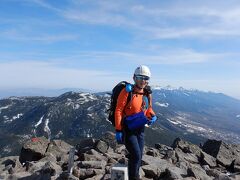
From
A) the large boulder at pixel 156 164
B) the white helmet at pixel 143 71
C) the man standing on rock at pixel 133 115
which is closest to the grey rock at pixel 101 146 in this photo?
the large boulder at pixel 156 164

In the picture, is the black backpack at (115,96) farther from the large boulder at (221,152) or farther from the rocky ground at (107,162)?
the large boulder at (221,152)

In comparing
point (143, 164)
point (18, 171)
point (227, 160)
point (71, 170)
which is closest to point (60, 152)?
point (18, 171)

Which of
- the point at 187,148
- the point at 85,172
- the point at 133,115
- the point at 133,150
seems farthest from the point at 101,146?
the point at 133,115

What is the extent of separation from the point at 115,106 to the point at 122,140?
1.38m

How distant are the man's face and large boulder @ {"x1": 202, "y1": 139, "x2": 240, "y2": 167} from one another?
1672 cm

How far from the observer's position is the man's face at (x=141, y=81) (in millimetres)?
14375

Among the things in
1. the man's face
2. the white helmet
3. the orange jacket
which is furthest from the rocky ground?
the white helmet

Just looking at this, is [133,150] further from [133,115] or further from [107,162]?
[107,162]

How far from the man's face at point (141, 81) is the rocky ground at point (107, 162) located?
463cm

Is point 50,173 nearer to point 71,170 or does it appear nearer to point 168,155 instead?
point 71,170

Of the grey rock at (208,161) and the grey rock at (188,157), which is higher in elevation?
the grey rock at (188,157)

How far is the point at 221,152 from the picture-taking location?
31234 millimetres

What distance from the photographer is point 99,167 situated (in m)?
18.5

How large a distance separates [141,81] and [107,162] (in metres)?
8.10
